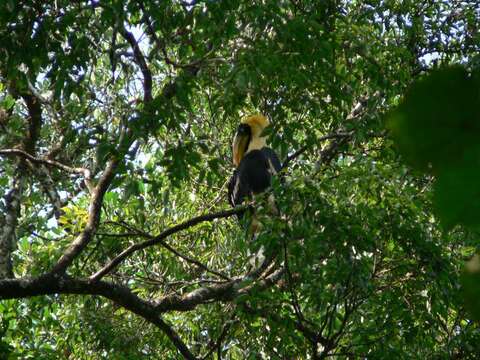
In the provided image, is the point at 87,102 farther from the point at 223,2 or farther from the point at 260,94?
the point at 223,2

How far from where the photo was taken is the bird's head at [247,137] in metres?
5.53

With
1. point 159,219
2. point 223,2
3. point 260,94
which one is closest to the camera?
point 223,2

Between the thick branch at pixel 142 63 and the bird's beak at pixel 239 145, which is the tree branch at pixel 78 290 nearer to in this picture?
the thick branch at pixel 142 63

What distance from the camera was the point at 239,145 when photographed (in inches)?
220

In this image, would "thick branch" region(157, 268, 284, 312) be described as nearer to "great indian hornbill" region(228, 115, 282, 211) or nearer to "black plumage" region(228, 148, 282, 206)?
"black plumage" region(228, 148, 282, 206)

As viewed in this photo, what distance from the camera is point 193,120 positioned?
4820 millimetres

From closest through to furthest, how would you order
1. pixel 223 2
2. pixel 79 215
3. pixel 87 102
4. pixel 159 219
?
pixel 223 2 → pixel 79 215 → pixel 87 102 → pixel 159 219

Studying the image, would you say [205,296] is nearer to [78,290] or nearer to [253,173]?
[78,290]

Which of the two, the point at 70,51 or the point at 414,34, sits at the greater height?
the point at 414,34

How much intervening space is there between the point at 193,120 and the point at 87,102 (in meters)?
0.77

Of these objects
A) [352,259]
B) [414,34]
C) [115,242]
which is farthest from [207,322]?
[414,34]

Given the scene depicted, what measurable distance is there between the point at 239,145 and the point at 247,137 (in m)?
Result: 0.09

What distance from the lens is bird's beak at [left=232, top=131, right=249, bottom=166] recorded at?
5.52 meters

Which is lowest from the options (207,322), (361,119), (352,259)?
(352,259)
